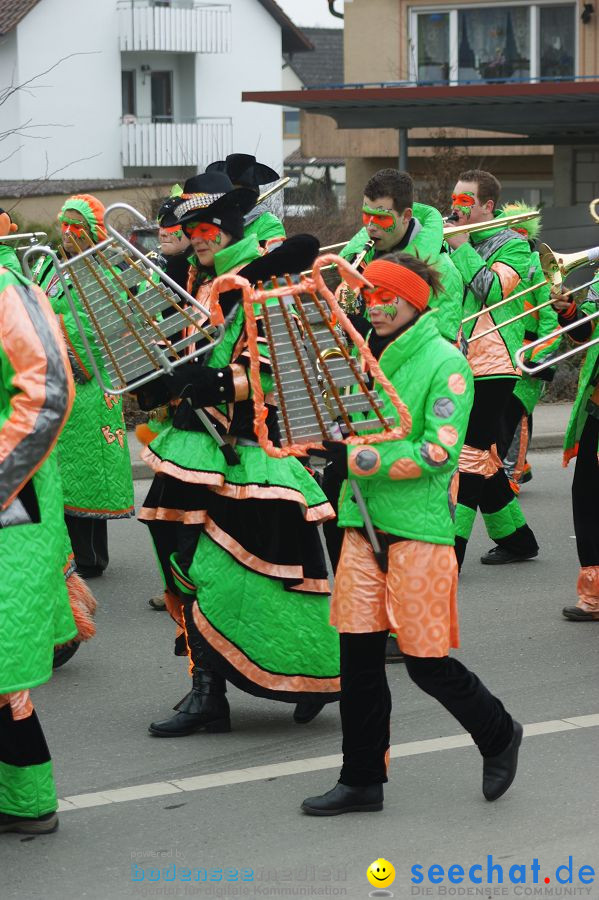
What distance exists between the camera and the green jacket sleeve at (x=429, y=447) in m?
4.40

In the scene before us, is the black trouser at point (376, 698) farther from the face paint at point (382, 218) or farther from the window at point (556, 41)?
the window at point (556, 41)

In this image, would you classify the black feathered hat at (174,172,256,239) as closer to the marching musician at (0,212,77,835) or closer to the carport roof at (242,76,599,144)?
the marching musician at (0,212,77,835)

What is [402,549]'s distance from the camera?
4473 millimetres

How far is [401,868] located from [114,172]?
3687 centimetres

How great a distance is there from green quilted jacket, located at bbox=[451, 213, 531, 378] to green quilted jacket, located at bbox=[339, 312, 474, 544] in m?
2.99

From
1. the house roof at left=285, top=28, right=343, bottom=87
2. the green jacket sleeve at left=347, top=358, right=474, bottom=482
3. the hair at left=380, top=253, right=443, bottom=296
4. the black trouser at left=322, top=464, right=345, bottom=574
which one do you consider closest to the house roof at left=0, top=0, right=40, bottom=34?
the house roof at left=285, top=28, right=343, bottom=87

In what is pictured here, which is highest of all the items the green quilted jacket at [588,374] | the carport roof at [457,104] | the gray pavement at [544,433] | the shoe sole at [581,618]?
the carport roof at [457,104]

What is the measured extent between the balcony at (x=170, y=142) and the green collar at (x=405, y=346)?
34.4 m

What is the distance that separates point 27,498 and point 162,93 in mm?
39292

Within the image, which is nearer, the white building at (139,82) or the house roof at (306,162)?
the house roof at (306,162)

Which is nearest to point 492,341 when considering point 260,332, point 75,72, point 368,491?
point 260,332

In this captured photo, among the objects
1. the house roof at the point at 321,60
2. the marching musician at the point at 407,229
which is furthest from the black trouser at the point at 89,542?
the house roof at the point at 321,60

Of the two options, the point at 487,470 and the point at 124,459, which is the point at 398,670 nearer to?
the point at 487,470

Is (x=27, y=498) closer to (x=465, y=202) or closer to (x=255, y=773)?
(x=255, y=773)
